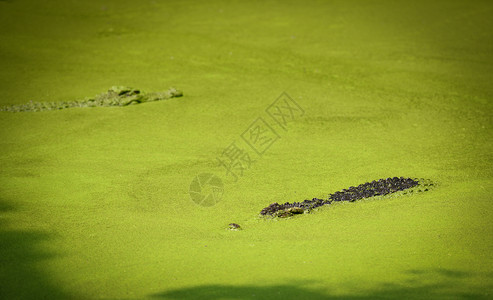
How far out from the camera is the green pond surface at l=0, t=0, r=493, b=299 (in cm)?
305

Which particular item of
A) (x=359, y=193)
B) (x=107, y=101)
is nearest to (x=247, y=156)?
(x=359, y=193)

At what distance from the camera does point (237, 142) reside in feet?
18.7

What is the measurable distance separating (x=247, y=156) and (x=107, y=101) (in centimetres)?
249

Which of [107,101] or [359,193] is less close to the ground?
[107,101]

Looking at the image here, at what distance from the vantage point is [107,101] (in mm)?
6746

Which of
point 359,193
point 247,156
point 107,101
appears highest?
point 107,101

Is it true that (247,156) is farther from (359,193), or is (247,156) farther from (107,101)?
(107,101)

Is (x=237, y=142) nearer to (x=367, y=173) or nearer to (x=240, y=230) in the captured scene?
(x=367, y=173)

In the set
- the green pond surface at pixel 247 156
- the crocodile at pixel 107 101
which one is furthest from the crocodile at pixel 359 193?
the crocodile at pixel 107 101

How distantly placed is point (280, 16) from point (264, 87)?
4587mm

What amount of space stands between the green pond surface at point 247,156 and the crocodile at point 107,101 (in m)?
0.15

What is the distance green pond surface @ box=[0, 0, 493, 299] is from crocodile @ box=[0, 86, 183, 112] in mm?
148

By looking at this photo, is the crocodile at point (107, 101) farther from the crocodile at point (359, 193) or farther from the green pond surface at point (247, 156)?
the crocodile at point (359, 193)

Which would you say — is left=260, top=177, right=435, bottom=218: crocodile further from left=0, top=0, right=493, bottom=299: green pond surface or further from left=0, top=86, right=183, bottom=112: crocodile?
left=0, top=86, right=183, bottom=112: crocodile
